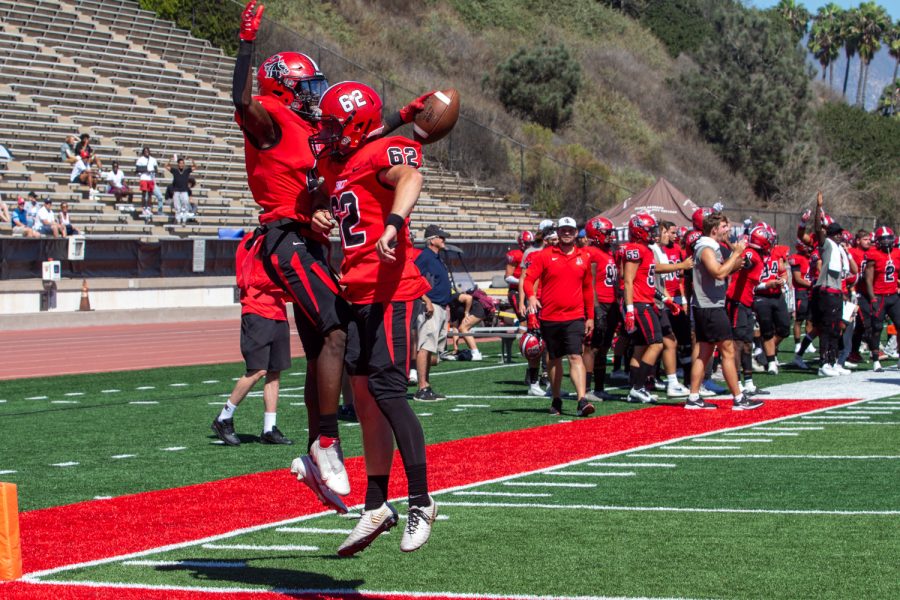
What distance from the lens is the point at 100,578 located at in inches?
222

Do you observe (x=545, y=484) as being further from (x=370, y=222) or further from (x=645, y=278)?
(x=645, y=278)

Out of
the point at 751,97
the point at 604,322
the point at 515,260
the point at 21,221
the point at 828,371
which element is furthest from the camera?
the point at 751,97

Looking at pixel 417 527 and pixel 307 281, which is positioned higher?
pixel 307 281

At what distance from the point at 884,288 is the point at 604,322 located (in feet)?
18.9

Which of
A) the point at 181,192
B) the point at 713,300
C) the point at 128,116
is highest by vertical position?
the point at 128,116

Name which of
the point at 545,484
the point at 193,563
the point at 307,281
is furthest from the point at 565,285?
the point at 193,563

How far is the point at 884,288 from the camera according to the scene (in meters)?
17.8

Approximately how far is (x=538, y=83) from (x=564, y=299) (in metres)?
42.1

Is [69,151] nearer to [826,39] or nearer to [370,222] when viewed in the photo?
[370,222]

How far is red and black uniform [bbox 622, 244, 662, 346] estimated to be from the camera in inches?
529

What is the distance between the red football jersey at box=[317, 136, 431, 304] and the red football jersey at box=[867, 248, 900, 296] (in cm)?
1308

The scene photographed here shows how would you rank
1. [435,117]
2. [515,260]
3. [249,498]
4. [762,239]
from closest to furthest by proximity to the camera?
[435,117] → [249,498] → [762,239] → [515,260]

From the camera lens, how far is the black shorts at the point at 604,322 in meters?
13.9

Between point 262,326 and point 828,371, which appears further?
point 828,371
